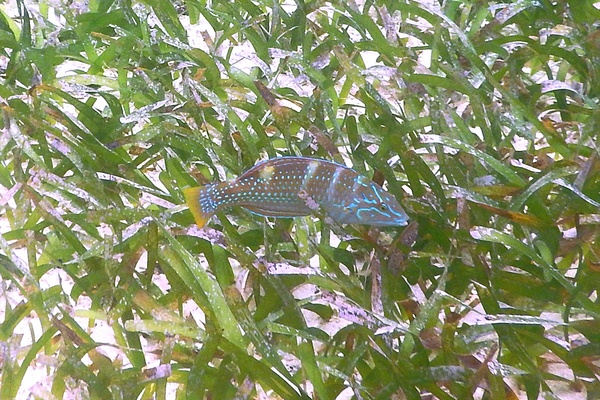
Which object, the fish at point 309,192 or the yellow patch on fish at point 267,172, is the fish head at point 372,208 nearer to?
the fish at point 309,192

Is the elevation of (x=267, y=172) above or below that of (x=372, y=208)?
above

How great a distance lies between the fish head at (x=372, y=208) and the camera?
5.46 ft

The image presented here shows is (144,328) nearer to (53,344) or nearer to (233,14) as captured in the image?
(53,344)

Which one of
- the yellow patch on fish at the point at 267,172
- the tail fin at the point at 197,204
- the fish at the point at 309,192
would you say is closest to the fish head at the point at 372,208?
the fish at the point at 309,192

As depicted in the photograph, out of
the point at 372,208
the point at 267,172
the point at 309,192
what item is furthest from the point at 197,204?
the point at 372,208

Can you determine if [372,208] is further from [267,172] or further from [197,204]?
[197,204]

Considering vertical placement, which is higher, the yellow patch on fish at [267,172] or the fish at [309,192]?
the yellow patch on fish at [267,172]

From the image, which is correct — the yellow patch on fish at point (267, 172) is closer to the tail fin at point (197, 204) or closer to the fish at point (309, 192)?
the fish at point (309, 192)

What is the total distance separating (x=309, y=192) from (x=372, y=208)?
204 mm

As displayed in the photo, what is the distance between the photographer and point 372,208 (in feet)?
5.48

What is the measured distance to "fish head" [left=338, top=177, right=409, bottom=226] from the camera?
1.67 m

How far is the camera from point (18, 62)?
9.98ft

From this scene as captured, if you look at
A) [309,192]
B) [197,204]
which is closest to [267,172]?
[309,192]

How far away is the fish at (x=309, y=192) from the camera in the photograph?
1651 mm
